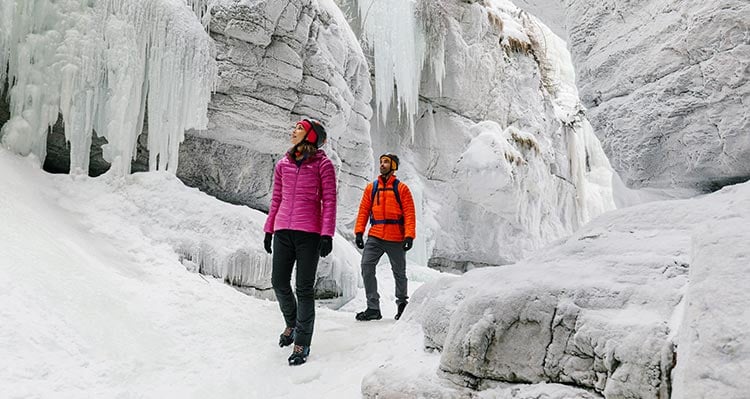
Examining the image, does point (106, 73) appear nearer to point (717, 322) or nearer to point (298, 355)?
point (298, 355)

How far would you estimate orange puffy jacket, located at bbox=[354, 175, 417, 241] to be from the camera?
17.7ft

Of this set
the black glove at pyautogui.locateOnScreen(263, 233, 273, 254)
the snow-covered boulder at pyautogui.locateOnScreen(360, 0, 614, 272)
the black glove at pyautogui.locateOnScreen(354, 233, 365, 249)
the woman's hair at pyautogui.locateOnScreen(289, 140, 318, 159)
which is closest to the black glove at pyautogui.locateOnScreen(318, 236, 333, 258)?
the black glove at pyautogui.locateOnScreen(263, 233, 273, 254)

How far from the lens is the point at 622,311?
2252 millimetres

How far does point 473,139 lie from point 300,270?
12.1 meters

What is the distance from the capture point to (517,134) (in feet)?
53.8

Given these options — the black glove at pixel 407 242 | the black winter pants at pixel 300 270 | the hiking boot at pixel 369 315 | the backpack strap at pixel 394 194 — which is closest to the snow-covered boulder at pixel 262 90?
the backpack strap at pixel 394 194

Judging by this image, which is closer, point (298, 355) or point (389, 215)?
point (298, 355)

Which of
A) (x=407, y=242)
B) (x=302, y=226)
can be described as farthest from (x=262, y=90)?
(x=302, y=226)

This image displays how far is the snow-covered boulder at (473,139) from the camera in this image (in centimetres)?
1458

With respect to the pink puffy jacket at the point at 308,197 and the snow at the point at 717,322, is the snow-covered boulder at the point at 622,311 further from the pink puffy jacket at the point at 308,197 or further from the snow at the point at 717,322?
the pink puffy jacket at the point at 308,197

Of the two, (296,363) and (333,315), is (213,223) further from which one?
(296,363)

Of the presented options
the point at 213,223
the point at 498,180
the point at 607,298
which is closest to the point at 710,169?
the point at 607,298

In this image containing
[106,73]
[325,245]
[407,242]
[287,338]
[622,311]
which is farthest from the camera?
[106,73]

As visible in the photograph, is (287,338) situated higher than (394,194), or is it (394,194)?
(394,194)
